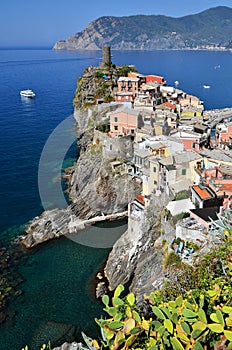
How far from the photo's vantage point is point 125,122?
34.6 metres

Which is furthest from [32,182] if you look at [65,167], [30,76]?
[30,76]

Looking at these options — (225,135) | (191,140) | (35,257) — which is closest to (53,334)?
(35,257)

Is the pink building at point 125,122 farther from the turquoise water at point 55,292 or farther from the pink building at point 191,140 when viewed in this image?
the turquoise water at point 55,292

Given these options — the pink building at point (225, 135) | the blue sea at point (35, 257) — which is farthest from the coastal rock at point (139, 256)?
the pink building at point (225, 135)

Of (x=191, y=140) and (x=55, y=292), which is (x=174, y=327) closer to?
(x=55, y=292)

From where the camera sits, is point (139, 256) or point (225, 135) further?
point (225, 135)

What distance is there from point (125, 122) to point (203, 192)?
15.3 meters

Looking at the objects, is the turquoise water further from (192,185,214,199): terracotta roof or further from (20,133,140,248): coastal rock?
(192,185,214,199): terracotta roof

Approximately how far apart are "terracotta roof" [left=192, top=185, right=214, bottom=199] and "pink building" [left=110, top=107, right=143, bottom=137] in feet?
43.6

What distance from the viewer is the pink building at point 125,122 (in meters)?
34.1

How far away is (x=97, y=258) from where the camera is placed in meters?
25.5

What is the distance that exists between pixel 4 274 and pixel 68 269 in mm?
4477

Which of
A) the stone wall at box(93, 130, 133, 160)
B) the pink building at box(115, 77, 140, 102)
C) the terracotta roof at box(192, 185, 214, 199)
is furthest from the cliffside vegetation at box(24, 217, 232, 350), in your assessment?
the pink building at box(115, 77, 140, 102)

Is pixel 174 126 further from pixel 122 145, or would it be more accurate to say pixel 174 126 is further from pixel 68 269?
pixel 68 269
